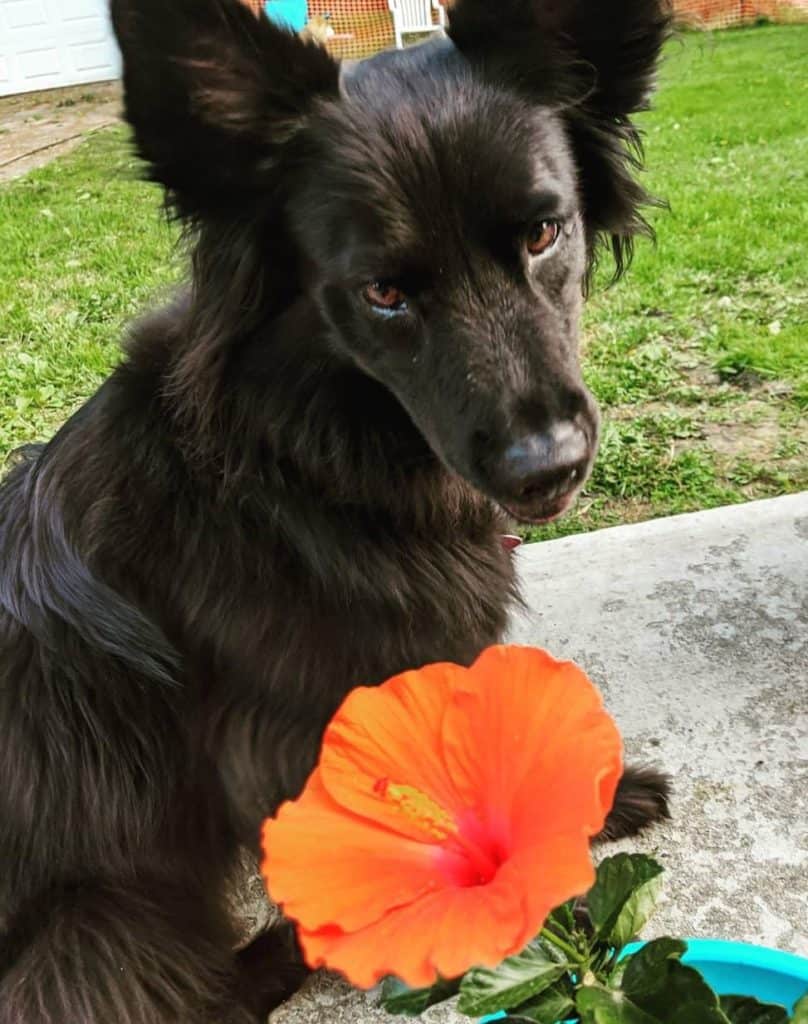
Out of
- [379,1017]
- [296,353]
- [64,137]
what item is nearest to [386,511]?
[296,353]

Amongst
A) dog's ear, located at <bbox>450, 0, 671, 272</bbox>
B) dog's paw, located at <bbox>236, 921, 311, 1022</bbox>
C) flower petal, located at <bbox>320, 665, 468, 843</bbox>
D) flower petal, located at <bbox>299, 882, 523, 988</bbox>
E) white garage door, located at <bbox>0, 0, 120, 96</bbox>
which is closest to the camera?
flower petal, located at <bbox>299, 882, 523, 988</bbox>

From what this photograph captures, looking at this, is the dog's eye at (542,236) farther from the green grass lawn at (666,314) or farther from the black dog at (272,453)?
the green grass lawn at (666,314)

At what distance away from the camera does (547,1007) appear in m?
0.69

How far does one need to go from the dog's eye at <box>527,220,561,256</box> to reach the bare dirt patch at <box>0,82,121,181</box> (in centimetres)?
787

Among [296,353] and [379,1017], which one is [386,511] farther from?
[379,1017]

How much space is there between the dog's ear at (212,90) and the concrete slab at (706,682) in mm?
1449

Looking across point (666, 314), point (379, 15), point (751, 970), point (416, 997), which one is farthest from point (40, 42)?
point (416, 997)

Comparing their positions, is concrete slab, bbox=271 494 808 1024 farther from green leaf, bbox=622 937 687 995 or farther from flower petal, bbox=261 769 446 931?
flower petal, bbox=261 769 446 931

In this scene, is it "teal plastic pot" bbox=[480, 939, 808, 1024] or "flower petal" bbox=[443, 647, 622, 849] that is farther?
"teal plastic pot" bbox=[480, 939, 808, 1024]

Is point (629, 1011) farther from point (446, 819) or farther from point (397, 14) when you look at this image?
point (397, 14)

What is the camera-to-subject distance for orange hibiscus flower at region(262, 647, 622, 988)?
0.47m

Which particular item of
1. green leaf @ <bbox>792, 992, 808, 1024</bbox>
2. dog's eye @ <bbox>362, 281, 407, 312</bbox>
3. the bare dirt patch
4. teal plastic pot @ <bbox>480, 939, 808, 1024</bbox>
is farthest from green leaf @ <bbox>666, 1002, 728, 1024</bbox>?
the bare dirt patch

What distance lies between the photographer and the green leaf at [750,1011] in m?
0.77

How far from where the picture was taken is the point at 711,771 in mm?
2133
